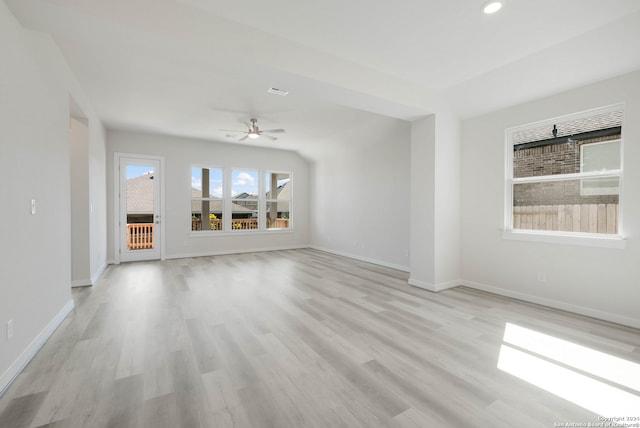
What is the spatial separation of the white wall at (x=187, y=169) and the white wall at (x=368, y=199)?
129 centimetres

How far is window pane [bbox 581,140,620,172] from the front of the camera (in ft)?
10.1

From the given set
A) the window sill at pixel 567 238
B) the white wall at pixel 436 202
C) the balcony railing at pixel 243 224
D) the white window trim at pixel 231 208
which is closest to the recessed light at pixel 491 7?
the white wall at pixel 436 202

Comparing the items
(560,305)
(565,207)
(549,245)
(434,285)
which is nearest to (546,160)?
(565,207)

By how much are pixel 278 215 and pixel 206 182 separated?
7.16ft

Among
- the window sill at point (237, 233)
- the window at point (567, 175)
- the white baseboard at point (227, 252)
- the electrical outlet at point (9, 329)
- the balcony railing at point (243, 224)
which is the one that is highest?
the window at point (567, 175)

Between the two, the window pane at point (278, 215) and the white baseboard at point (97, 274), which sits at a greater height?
the window pane at point (278, 215)

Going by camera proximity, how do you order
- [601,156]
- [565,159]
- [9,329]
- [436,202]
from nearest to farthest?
[9,329] → [601,156] → [565,159] → [436,202]

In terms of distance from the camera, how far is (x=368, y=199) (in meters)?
6.43

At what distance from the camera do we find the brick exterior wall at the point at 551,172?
3.35 meters

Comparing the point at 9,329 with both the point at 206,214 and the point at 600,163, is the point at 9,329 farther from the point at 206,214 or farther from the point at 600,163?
the point at 600,163

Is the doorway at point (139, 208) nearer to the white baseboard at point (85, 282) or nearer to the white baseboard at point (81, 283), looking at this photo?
the white baseboard at point (85, 282)

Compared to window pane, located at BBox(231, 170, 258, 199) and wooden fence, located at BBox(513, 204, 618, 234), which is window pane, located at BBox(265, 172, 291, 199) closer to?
window pane, located at BBox(231, 170, 258, 199)

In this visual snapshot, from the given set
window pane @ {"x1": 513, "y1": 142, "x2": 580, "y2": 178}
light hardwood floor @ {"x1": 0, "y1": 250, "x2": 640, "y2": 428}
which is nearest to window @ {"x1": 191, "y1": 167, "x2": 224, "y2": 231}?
light hardwood floor @ {"x1": 0, "y1": 250, "x2": 640, "y2": 428}

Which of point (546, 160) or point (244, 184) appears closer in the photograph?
point (546, 160)
